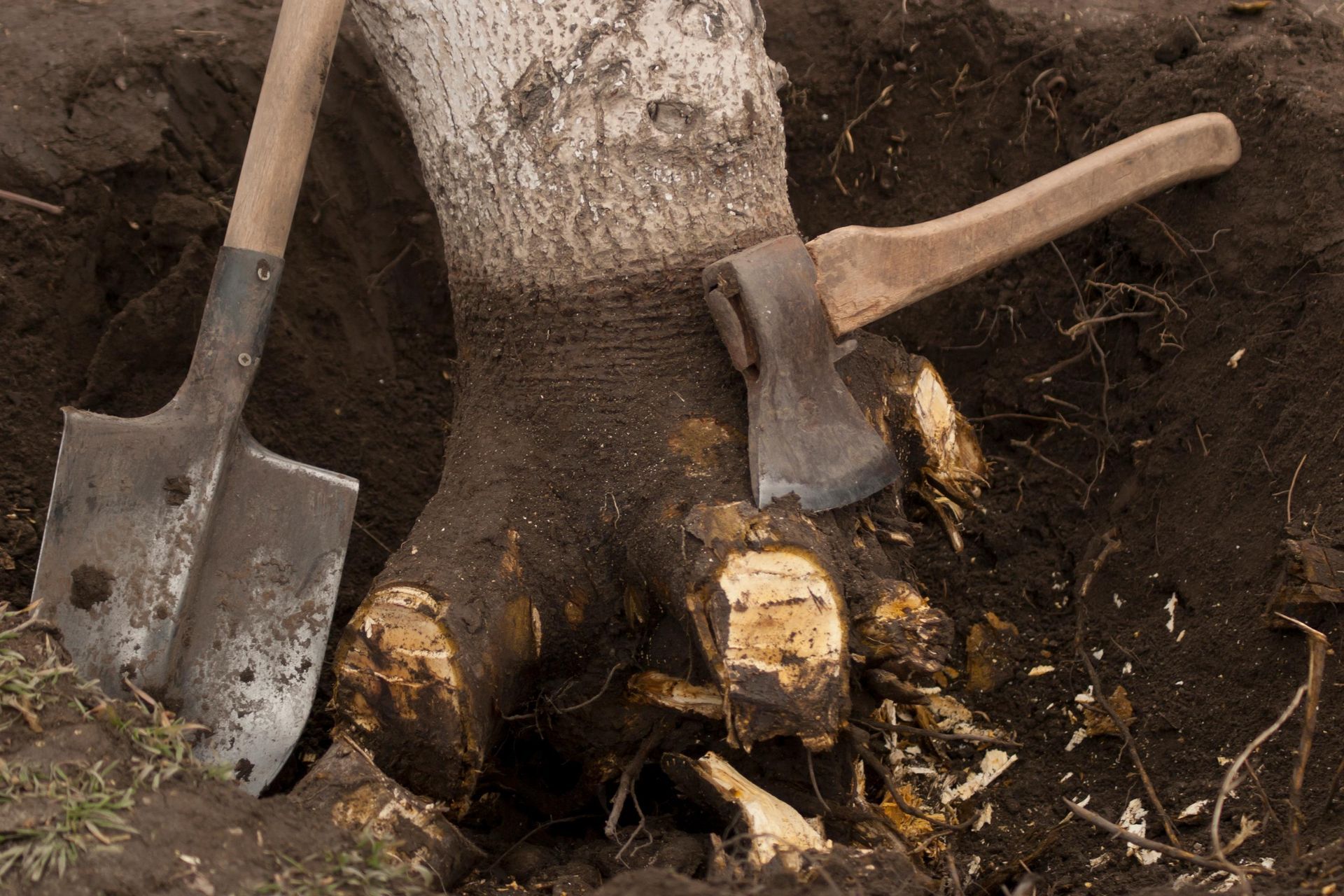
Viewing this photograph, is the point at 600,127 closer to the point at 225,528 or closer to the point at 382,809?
the point at 225,528

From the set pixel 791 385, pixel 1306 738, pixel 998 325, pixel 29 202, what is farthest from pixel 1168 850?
pixel 29 202

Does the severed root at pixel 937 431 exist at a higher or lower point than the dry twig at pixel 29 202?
lower

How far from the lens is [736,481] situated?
177 cm

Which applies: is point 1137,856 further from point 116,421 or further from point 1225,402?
point 116,421

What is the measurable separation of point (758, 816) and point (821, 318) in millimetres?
801

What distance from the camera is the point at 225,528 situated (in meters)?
2.02

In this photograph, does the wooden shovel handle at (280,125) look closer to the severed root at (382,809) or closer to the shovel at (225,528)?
the shovel at (225,528)

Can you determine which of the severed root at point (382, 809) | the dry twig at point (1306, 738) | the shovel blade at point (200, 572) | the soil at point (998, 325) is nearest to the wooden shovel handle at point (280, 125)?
the shovel blade at point (200, 572)

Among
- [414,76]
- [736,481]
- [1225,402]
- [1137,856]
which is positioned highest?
[414,76]

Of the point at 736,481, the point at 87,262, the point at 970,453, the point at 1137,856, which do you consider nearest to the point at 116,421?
the point at 87,262

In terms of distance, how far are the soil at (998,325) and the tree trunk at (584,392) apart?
32cm

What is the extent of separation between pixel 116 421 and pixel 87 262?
744 millimetres

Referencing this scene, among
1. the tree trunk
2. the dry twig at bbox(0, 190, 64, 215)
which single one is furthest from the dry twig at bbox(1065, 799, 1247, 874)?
the dry twig at bbox(0, 190, 64, 215)

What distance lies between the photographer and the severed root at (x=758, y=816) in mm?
1539
